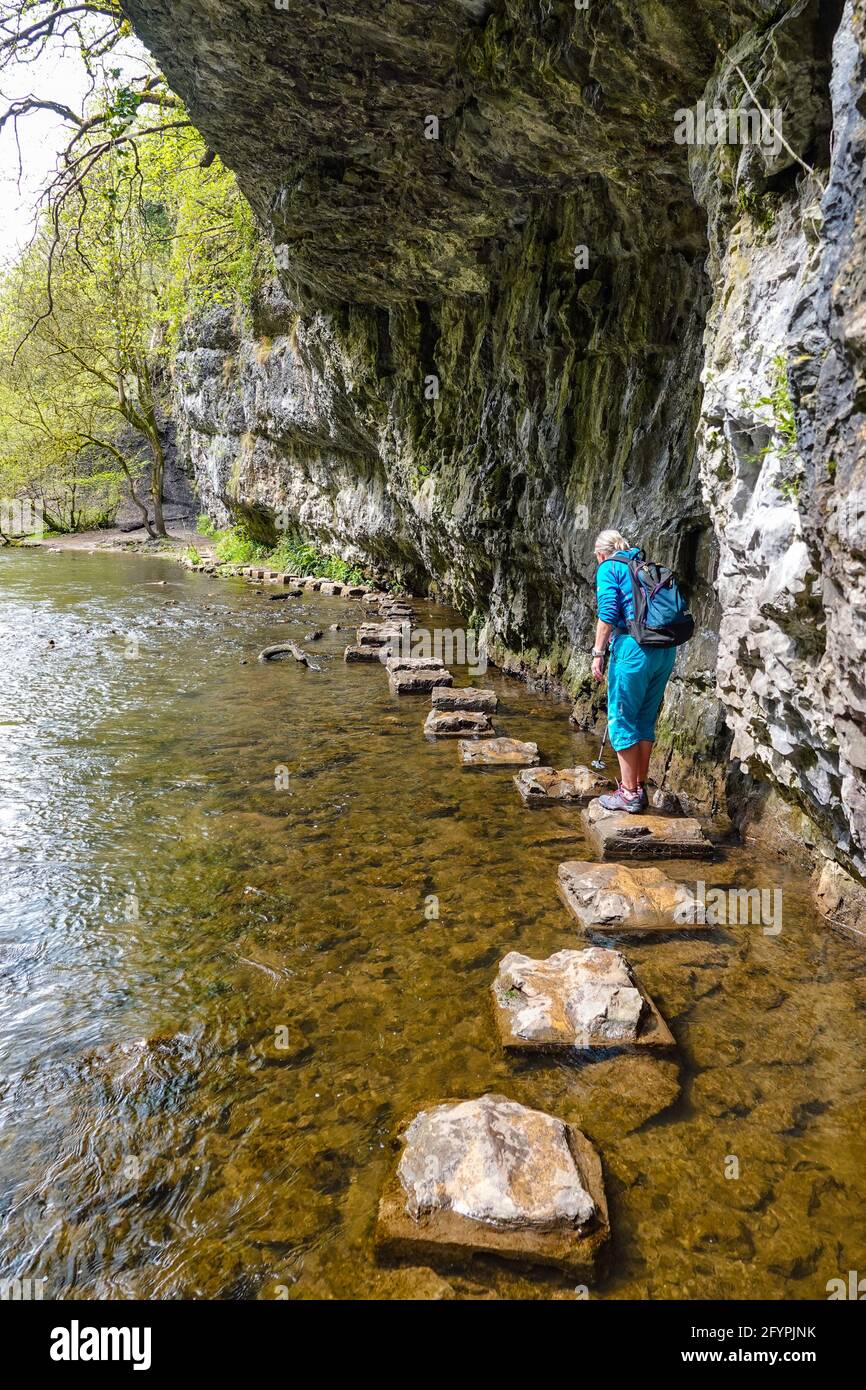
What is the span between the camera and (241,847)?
5066 mm

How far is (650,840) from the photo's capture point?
16.8 ft

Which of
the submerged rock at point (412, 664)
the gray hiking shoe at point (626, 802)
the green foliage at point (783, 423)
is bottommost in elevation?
the gray hiking shoe at point (626, 802)

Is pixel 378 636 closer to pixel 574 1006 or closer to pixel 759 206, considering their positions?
pixel 759 206

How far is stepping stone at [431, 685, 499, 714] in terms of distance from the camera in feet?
27.8

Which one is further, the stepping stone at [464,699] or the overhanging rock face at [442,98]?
the stepping stone at [464,699]

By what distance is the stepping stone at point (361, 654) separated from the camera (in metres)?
11.7

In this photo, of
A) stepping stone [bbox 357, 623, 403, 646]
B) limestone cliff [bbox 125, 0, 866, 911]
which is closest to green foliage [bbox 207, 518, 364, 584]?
stepping stone [bbox 357, 623, 403, 646]

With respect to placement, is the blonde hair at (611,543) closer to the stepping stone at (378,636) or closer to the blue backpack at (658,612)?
the blue backpack at (658,612)

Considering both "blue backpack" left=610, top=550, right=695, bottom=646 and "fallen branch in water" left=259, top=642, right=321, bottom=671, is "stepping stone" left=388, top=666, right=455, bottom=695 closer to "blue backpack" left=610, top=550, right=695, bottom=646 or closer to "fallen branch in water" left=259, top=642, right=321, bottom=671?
"fallen branch in water" left=259, top=642, right=321, bottom=671

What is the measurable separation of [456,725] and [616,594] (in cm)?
287

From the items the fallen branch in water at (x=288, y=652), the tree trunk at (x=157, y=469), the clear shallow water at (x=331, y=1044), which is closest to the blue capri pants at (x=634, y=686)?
the clear shallow water at (x=331, y=1044)

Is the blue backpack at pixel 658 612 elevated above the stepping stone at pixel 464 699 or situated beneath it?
elevated above

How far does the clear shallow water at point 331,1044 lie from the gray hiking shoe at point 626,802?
28 centimetres

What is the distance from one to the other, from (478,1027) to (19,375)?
3323 cm
